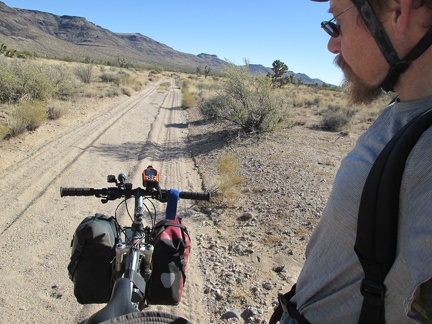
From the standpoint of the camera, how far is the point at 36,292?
3.64 metres

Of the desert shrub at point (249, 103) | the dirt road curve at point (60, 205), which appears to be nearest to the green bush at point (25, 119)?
the dirt road curve at point (60, 205)

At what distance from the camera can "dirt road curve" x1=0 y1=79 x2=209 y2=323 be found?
3520mm

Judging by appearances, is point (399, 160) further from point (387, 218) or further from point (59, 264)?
point (59, 264)

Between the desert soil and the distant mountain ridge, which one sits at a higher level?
the distant mountain ridge

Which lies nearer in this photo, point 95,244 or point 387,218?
point 387,218

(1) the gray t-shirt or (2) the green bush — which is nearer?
(1) the gray t-shirt

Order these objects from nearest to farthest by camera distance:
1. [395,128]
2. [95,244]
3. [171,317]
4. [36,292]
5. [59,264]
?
[395,128] → [171,317] → [95,244] → [36,292] → [59,264]

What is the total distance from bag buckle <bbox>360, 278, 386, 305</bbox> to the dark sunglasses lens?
0.84 meters

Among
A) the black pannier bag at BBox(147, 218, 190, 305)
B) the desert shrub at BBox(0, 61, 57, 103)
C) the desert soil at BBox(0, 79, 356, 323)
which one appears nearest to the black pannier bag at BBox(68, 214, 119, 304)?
the black pannier bag at BBox(147, 218, 190, 305)

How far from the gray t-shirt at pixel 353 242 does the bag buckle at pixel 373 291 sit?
0.02 m

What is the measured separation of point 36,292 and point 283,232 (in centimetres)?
331

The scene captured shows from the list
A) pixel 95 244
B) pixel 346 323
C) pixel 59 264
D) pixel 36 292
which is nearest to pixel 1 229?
pixel 59 264

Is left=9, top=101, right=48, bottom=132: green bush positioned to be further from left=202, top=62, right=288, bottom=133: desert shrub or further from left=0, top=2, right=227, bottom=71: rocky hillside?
left=0, top=2, right=227, bottom=71: rocky hillside

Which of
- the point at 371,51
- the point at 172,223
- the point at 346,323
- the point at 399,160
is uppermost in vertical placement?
the point at 371,51
